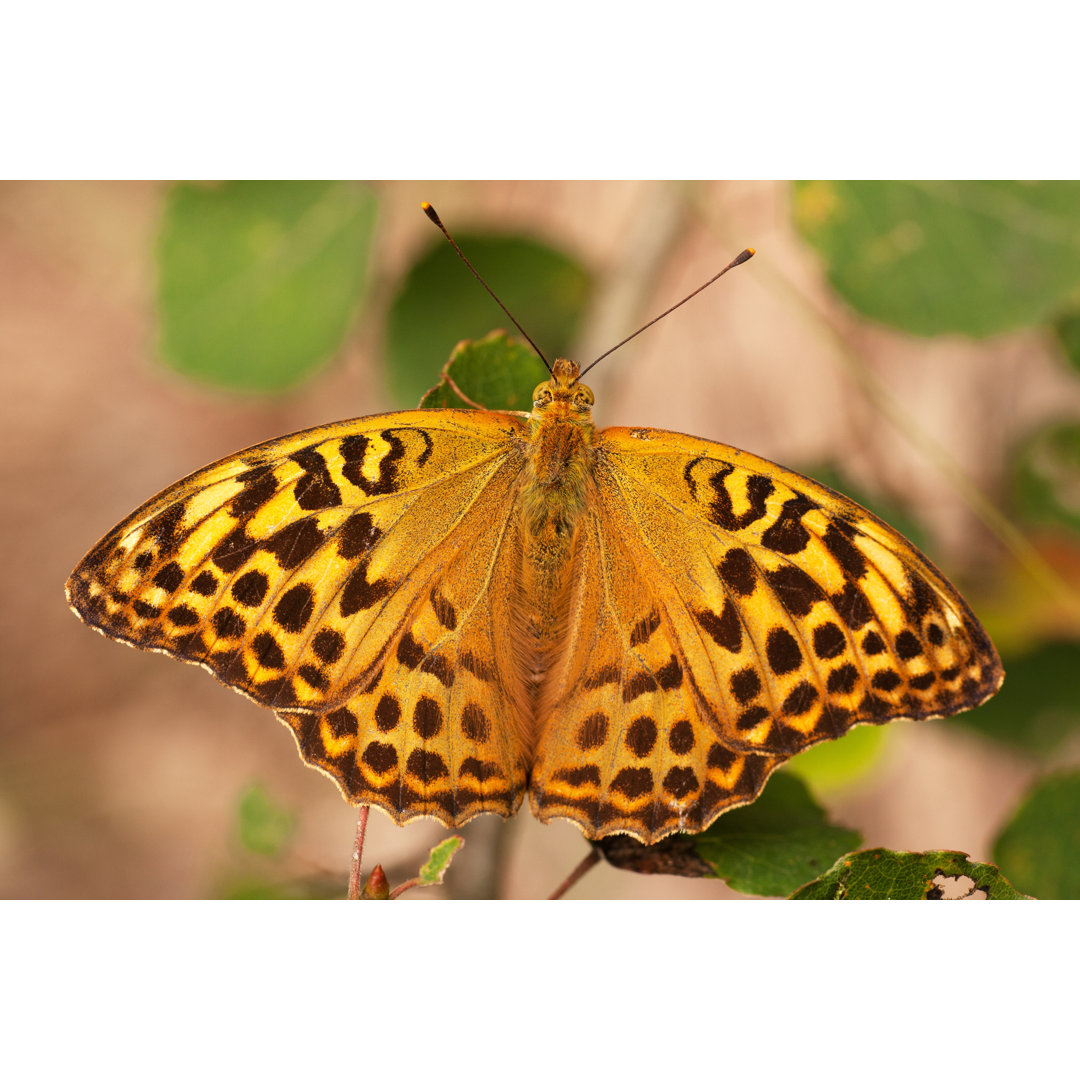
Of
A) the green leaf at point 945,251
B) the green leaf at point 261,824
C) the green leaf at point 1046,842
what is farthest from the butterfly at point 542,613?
the green leaf at point 261,824

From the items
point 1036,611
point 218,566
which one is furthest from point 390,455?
point 1036,611

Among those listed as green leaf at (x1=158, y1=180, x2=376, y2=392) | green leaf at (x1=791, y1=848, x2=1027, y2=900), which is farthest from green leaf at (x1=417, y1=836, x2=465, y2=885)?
green leaf at (x1=158, y1=180, x2=376, y2=392)

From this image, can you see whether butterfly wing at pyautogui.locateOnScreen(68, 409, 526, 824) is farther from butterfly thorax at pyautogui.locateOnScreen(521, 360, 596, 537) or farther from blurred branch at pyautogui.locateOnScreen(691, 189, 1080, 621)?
blurred branch at pyautogui.locateOnScreen(691, 189, 1080, 621)

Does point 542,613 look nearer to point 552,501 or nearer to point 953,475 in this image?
point 552,501

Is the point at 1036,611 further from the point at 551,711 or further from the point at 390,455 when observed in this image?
the point at 390,455

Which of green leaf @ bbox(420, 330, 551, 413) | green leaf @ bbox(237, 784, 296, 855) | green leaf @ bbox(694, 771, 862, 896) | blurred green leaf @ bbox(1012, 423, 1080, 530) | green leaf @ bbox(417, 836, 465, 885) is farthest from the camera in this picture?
blurred green leaf @ bbox(1012, 423, 1080, 530)

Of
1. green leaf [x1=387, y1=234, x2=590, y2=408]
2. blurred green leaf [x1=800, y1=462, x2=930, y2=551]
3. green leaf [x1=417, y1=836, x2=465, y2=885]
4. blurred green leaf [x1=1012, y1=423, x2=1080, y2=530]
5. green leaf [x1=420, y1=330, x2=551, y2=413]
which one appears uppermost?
green leaf [x1=387, y1=234, x2=590, y2=408]

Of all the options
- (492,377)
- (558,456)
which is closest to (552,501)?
(558,456)
